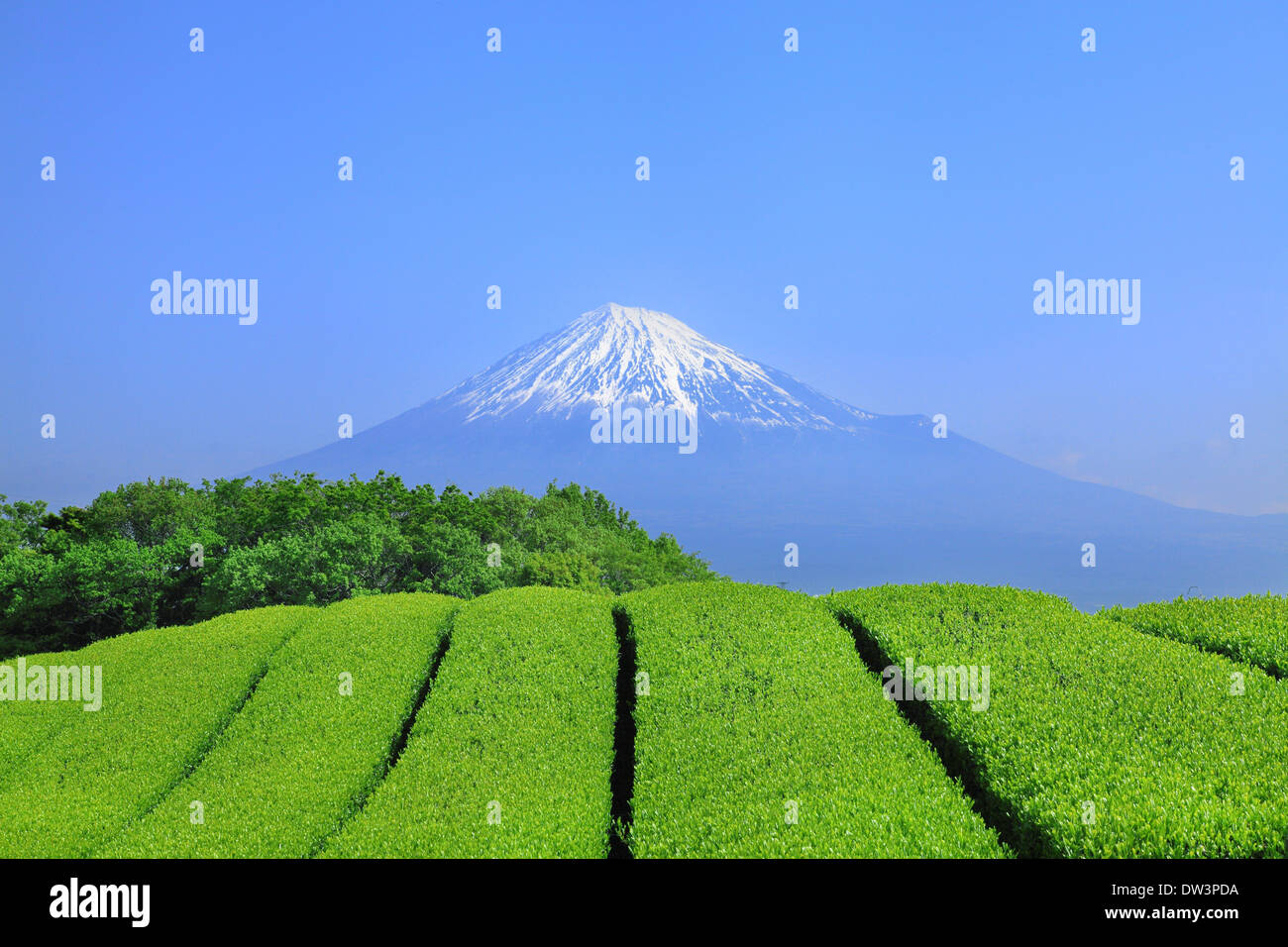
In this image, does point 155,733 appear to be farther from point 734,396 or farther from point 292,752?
point 734,396

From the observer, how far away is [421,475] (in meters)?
163

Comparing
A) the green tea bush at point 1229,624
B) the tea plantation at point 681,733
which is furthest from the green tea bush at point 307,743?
the green tea bush at point 1229,624

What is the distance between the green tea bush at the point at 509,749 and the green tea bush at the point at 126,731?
479cm

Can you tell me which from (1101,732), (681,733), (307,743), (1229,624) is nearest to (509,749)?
(681,733)

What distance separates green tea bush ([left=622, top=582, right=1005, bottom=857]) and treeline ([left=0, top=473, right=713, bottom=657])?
1689 centimetres

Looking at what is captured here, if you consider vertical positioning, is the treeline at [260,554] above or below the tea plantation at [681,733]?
above

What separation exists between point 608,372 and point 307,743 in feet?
506

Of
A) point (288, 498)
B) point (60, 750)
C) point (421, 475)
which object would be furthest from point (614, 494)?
point (60, 750)

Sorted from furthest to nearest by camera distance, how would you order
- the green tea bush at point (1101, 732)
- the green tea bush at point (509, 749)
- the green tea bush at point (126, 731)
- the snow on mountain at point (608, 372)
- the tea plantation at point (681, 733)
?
the snow on mountain at point (608, 372), the green tea bush at point (126, 731), the green tea bush at point (509, 749), the tea plantation at point (681, 733), the green tea bush at point (1101, 732)

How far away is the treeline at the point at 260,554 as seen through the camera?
2742 cm

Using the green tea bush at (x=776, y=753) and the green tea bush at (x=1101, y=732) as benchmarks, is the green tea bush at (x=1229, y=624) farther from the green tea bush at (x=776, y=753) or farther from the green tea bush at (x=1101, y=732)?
the green tea bush at (x=776, y=753)

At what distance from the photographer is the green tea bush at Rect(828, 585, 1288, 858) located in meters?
7.63

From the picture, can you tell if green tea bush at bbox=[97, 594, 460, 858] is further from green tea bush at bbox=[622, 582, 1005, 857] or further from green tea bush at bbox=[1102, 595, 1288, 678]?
green tea bush at bbox=[1102, 595, 1288, 678]
